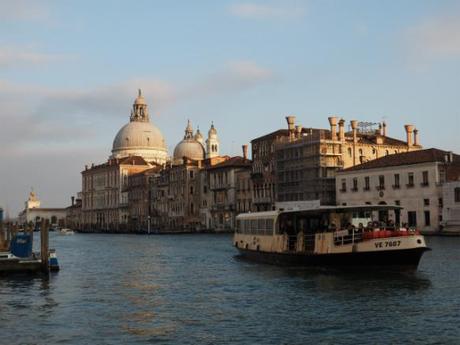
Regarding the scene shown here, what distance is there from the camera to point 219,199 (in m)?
106

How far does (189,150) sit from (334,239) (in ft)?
350

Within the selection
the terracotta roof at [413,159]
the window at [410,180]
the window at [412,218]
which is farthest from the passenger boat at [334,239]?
the window at [412,218]

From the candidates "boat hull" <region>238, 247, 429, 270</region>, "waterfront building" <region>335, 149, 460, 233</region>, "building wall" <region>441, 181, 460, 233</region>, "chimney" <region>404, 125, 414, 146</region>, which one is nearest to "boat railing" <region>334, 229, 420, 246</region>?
"boat hull" <region>238, 247, 429, 270</region>

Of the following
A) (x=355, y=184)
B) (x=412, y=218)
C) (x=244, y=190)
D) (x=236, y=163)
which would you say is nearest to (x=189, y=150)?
(x=236, y=163)

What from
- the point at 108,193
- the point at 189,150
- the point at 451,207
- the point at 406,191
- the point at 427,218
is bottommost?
the point at 427,218

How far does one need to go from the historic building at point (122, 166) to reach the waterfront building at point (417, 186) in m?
76.3

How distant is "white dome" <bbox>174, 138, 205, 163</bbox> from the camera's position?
441ft

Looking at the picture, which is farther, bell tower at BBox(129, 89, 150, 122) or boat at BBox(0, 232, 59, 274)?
bell tower at BBox(129, 89, 150, 122)

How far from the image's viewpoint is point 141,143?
149 m

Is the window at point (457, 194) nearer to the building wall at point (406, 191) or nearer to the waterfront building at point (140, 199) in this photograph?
the building wall at point (406, 191)

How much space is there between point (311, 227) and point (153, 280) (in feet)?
26.2

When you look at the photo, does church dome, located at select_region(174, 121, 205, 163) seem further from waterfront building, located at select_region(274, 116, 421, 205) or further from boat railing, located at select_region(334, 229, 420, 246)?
boat railing, located at select_region(334, 229, 420, 246)

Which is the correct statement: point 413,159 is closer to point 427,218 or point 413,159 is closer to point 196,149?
point 427,218

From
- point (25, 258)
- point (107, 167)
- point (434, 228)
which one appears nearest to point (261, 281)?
point (25, 258)
